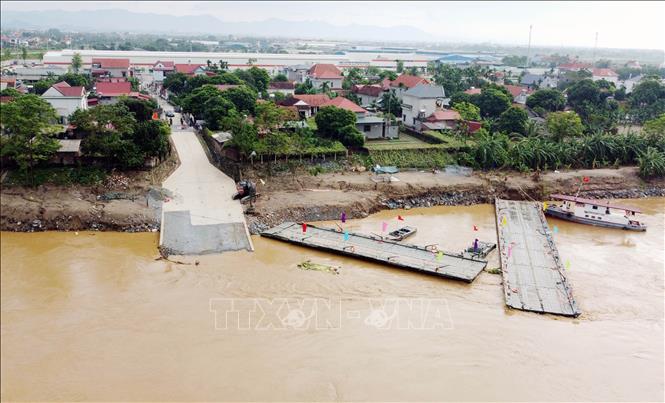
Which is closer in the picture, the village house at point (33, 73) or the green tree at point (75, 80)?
the green tree at point (75, 80)

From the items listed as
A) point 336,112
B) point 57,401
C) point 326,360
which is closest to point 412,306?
point 326,360

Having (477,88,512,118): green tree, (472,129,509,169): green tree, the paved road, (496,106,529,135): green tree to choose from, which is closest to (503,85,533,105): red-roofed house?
(477,88,512,118): green tree

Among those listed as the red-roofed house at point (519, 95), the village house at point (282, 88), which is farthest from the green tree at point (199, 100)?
the red-roofed house at point (519, 95)

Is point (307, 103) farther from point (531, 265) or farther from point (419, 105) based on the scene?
point (531, 265)

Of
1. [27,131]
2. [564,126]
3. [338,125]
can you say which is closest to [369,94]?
[338,125]

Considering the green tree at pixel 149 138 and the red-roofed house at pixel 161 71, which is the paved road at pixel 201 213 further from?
the red-roofed house at pixel 161 71

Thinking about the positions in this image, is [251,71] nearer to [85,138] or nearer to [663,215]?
[85,138]
